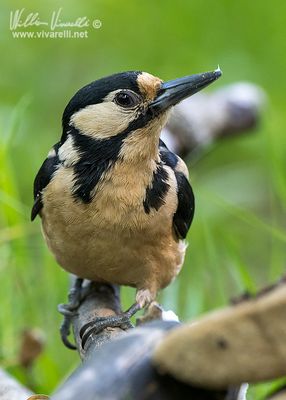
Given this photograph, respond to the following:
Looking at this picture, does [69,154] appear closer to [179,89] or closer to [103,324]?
[179,89]

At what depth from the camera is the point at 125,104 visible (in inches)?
107

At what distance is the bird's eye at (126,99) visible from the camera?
273 cm

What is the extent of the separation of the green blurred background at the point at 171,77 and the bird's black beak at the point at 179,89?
3.00ft

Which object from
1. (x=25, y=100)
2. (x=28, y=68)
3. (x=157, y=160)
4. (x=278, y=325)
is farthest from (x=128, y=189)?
(x=28, y=68)

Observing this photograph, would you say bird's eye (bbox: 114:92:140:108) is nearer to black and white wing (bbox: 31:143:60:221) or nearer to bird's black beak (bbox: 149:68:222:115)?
bird's black beak (bbox: 149:68:222:115)

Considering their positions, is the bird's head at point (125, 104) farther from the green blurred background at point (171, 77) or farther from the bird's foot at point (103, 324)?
the green blurred background at point (171, 77)

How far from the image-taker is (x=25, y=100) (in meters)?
3.55

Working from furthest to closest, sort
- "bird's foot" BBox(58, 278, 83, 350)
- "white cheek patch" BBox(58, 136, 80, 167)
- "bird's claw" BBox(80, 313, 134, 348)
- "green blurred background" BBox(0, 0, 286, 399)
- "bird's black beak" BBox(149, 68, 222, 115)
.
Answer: "green blurred background" BBox(0, 0, 286, 399)
"bird's foot" BBox(58, 278, 83, 350)
"white cheek patch" BBox(58, 136, 80, 167)
"bird's black beak" BBox(149, 68, 222, 115)
"bird's claw" BBox(80, 313, 134, 348)

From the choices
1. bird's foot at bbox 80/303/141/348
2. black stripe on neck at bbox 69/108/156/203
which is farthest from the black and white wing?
bird's foot at bbox 80/303/141/348

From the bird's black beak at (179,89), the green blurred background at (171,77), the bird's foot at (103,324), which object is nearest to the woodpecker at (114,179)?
the bird's black beak at (179,89)

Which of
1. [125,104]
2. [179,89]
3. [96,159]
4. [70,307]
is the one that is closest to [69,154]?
[96,159]

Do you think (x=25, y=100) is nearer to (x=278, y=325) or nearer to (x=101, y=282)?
(x=101, y=282)

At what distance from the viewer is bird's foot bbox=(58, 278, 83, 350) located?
2.95 meters

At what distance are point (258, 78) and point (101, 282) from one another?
10.9 feet
